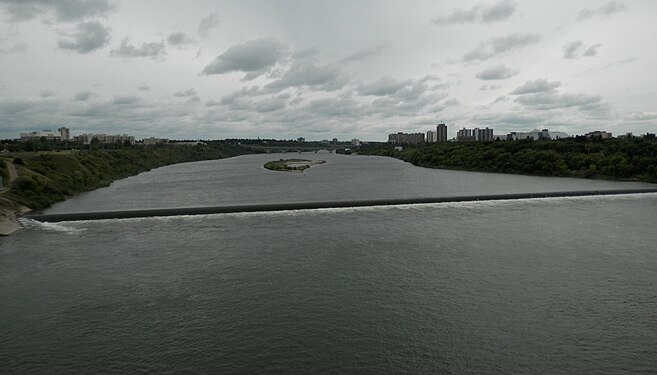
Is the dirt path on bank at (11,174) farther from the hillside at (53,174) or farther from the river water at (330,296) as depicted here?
the river water at (330,296)

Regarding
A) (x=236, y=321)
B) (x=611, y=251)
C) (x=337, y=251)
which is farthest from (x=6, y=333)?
(x=611, y=251)

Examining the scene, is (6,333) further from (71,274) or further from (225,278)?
(225,278)

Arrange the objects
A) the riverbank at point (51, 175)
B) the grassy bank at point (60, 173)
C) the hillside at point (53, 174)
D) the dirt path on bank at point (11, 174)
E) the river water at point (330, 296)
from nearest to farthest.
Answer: the river water at point (330, 296) → the riverbank at point (51, 175) → the hillside at point (53, 174) → the grassy bank at point (60, 173) → the dirt path on bank at point (11, 174)

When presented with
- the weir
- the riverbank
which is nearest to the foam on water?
the riverbank

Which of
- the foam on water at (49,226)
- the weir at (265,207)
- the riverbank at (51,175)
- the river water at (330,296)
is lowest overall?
the river water at (330,296)

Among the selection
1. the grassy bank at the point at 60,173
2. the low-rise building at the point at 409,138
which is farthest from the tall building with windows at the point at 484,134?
the grassy bank at the point at 60,173

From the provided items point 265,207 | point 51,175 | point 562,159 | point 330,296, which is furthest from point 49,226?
point 562,159
